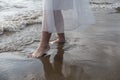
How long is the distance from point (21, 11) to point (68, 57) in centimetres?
269

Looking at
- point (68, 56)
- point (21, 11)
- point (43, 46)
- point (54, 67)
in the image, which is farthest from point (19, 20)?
point (54, 67)

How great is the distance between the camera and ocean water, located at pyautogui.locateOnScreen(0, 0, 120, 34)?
453 cm

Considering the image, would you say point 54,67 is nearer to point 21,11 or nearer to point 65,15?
point 65,15

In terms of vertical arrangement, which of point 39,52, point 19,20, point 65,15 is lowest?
point 39,52

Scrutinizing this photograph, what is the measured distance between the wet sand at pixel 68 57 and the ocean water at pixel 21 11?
351 millimetres

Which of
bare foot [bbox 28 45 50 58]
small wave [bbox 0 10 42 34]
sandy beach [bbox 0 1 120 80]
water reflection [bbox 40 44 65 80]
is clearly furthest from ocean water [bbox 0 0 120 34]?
water reflection [bbox 40 44 65 80]

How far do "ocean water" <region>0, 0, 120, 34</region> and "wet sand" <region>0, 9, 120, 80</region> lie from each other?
0.35 meters

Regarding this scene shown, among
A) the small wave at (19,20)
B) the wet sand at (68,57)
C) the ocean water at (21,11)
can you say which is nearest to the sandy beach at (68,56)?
the wet sand at (68,57)

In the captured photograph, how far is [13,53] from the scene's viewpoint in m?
3.28

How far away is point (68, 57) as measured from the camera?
10.2ft

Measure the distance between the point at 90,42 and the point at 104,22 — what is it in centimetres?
111

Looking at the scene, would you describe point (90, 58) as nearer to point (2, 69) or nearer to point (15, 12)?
point (2, 69)

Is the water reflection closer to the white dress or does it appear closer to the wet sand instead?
the wet sand

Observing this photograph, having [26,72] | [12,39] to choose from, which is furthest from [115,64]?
[12,39]
